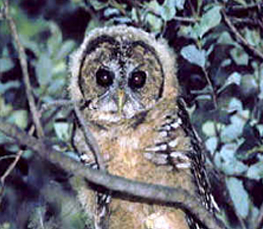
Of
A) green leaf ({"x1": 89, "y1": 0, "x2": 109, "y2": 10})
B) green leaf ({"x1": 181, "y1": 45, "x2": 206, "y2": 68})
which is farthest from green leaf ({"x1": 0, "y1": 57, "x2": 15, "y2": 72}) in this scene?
green leaf ({"x1": 181, "y1": 45, "x2": 206, "y2": 68})

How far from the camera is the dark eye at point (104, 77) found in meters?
3.83

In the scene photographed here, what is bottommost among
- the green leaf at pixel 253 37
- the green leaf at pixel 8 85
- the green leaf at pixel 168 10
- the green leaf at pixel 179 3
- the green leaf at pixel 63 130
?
the green leaf at pixel 63 130

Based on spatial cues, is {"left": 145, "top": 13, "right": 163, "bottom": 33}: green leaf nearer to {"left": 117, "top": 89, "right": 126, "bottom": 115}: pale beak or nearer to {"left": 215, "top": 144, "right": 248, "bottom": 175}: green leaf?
{"left": 117, "top": 89, "right": 126, "bottom": 115}: pale beak

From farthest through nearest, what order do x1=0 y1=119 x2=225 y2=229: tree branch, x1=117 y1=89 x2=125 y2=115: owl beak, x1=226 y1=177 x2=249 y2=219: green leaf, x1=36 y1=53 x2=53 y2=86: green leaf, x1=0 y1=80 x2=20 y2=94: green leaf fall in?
1. x1=0 y1=80 x2=20 y2=94: green leaf
2. x1=36 y1=53 x2=53 y2=86: green leaf
3. x1=117 y1=89 x2=125 y2=115: owl beak
4. x1=226 y1=177 x2=249 y2=219: green leaf
5. x1=0 y1=119 x2=225 y2=229: tree branch

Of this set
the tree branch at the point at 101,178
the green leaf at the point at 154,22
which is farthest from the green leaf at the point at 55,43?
the tree branch at the point at 101,178

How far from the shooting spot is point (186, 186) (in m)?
3.68

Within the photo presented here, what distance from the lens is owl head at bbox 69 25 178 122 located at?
12.5ft

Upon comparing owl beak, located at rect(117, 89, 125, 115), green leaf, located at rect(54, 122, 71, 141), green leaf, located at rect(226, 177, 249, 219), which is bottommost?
green leaf, located at rect(226, 177, 249, 219)

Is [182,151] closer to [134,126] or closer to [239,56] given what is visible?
[134,126]

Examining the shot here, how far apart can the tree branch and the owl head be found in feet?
4.30

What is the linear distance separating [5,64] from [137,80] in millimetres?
969

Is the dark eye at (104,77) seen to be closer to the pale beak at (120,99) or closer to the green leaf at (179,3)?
the pale beak at (120,99)

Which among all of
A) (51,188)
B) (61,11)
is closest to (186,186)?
(51,188)

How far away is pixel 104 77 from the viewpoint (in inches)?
151
